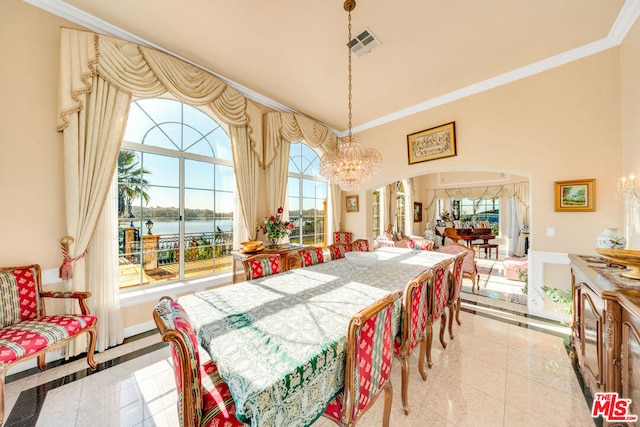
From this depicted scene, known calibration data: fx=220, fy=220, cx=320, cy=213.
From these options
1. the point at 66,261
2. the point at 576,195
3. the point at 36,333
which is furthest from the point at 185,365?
the point at 576,195

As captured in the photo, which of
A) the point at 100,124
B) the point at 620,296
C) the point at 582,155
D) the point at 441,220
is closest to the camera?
the point at 620,296

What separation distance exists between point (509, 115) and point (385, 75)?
1.87m

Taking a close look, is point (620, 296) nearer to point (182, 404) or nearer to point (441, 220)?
point (182, 404)

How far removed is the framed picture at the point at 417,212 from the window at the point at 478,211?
4.44ft

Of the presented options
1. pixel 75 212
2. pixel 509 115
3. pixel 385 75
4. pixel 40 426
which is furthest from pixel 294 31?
pixel 40 426

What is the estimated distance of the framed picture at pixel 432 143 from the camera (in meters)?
3.67

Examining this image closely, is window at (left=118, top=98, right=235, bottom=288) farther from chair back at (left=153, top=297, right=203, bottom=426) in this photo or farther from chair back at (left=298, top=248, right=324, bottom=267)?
chair back at (left=153, top=297, right=203, bottom=426)

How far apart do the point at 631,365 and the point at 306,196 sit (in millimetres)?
4232

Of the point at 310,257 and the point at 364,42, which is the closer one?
the point at 364,42

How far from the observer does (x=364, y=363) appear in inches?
43.7

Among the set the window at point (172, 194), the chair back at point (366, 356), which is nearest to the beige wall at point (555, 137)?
the chair back at point (366, 356)

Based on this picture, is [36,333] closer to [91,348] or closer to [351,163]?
[91,348]

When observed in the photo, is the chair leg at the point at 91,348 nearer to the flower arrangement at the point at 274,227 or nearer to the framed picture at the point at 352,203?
the flower arrangement at the point at 274,227

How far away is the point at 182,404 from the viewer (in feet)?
2.95
